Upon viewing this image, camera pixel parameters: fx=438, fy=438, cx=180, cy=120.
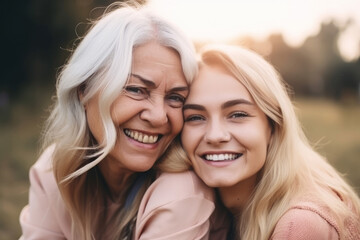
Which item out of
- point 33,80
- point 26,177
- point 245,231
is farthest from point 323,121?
point 245,231

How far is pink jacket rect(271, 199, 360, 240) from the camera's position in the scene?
237 cm

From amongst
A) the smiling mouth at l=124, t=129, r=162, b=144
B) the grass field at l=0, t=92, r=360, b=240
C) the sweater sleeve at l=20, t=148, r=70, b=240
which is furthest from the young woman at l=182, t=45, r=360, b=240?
the sweater sleeve at l=20, t=148, r=70, b=240

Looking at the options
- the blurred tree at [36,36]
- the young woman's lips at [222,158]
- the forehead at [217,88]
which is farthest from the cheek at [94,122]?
the blurred tree at [36,36]

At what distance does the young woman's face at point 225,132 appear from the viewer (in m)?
2.72

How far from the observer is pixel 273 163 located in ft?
9.49

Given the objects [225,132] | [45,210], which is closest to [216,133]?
[225,132]

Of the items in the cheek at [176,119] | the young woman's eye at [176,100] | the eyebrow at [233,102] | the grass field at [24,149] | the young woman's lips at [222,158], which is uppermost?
the eyebrow at [233,102]

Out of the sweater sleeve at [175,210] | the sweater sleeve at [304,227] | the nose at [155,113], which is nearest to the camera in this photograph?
the sweater sleeve at [304,227]

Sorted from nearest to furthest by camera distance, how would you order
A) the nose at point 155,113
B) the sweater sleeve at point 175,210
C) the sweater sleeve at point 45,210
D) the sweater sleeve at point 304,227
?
the sweater sleeve at point 304,227, the sweater sleeve at point 175,210, the nose at point 155,113, the sweater sleeve at point 45,210

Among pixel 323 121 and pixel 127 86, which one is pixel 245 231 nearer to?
pixel 127 86

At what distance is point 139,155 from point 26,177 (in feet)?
15.5

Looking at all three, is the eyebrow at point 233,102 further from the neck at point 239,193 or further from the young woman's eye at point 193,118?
the neck at point 239,193

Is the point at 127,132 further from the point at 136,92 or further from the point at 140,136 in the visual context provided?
the point at 136,92

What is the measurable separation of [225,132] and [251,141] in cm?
17
